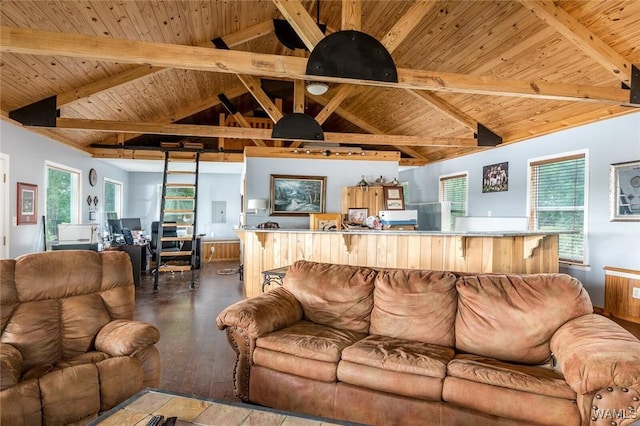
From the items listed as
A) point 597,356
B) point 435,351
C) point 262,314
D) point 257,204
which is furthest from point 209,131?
point 597,356

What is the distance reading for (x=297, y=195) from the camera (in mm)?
6984

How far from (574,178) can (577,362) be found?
4337 mm

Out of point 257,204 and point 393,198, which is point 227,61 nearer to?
point 257,204

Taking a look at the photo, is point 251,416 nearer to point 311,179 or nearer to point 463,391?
point 463,391

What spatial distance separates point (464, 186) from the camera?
7488 mm

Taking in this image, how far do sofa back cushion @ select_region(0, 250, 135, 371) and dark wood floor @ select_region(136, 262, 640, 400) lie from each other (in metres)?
0.73

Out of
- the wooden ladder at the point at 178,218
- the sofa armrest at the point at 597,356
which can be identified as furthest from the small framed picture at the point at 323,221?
the sofa armrest at the point at 597,356

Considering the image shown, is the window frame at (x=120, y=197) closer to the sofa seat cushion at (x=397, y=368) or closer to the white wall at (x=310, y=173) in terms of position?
the white wall at (x=310, y=173)

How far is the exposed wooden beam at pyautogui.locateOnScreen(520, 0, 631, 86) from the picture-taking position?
3.55 meters

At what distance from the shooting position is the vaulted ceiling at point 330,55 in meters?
3.11

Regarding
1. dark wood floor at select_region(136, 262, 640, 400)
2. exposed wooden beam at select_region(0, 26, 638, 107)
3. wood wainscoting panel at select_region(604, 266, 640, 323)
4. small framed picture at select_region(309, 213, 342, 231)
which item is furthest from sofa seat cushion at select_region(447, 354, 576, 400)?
small framed picture at select_region(309, 213, 342, 231)

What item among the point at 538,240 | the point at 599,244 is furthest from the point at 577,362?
the point at 599,244

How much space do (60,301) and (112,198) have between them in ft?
25.9

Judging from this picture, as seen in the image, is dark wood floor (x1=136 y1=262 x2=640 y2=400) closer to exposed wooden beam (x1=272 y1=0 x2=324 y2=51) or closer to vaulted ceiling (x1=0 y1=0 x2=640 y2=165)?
vaulted ceiling (x1=0 y1=0 x2=640 y2=165)
